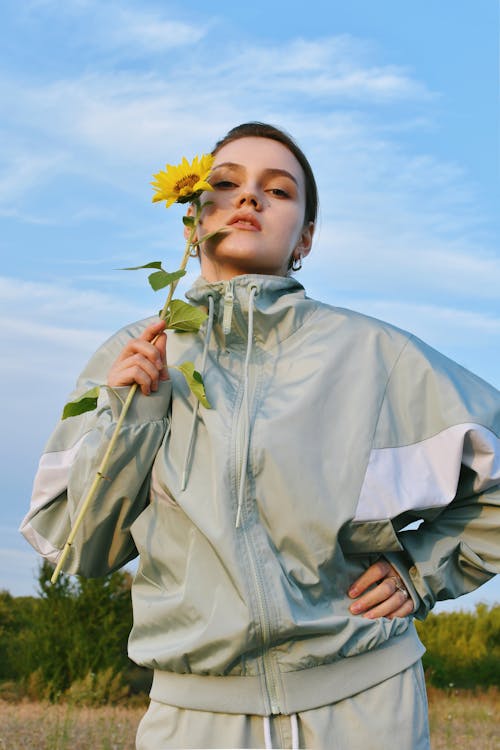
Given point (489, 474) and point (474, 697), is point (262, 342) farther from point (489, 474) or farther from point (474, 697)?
point (474, 697)

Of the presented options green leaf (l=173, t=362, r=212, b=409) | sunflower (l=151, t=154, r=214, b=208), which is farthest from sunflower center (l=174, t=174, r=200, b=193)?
green leaf (l=173, t=362, r=212, b=409)

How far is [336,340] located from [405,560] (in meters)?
0.61

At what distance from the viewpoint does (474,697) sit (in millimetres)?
9133

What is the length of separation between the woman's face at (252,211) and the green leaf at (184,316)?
0.24m

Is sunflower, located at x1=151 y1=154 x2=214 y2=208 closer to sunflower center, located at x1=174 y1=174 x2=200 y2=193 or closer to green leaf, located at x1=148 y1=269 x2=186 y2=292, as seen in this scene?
sunflower center, located at x1=174 y1=174 x2=200 y2=193

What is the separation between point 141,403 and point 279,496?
43 cm

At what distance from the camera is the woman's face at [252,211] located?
2586mm

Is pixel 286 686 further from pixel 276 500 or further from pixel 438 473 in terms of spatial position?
pixel 438 473

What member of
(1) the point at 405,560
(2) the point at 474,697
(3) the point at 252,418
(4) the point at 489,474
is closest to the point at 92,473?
(3) the point at 252,418

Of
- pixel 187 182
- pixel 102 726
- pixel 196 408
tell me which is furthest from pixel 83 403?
pixel 102 726

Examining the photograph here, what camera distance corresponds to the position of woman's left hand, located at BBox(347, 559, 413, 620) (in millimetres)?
2326

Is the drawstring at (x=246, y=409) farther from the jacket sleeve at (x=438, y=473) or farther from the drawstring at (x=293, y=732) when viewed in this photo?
the drawstring at (x=293, y=732)

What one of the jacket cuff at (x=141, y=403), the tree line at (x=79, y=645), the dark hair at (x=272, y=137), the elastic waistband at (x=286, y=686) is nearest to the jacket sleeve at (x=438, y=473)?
the elastic waistband at (x=286, y=686)

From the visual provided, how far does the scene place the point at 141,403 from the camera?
2383 millimetres
